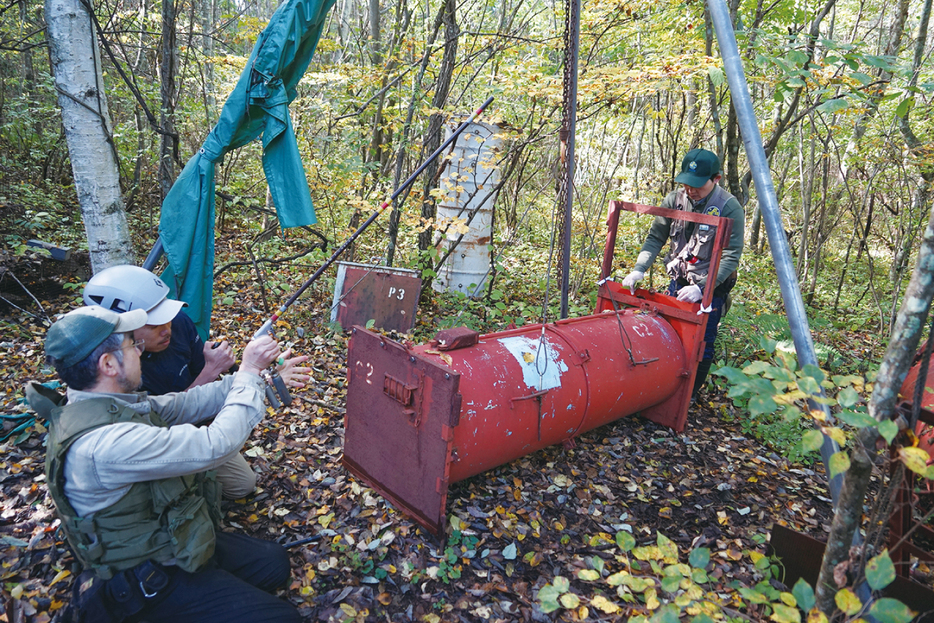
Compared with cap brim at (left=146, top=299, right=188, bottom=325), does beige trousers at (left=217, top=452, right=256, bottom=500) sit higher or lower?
lower

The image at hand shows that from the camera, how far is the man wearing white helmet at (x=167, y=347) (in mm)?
2467

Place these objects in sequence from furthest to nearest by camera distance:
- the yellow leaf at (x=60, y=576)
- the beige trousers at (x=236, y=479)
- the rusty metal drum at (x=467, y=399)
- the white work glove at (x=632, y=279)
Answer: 1. the white work glove at (x=632, y=279)
2. the beige trousers at (x=236, y=479)
3. the rusty metal drum at (x=467, y=399)
4. the yellow leaf at (x=60, y=576)

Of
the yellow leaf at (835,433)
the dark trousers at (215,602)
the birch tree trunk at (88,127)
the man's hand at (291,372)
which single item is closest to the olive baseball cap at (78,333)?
the man's hand at (291,372)

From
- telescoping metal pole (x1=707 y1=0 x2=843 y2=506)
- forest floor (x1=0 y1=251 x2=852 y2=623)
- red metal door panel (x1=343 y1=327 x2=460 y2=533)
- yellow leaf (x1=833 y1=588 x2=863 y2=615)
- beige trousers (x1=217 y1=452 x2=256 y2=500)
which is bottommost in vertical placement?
forest floor (x1=0 y1=251 x2=852 y2=623)

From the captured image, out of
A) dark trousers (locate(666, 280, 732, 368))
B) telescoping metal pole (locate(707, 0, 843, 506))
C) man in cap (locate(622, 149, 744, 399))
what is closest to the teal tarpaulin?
telescoping metal pole (locate(707, 0, 843, 506))

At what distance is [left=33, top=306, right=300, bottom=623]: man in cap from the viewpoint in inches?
77.6

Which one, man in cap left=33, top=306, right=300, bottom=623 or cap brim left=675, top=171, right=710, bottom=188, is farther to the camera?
cap brim left=675, top=171, right=710, bottom=188

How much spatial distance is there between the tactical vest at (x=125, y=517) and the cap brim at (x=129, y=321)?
282mm

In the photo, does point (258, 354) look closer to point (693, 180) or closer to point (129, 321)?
point (129, 321)

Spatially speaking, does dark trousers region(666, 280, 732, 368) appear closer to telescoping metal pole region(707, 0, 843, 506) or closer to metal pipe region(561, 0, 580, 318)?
metal pipe region(561, 0, 580, 318)

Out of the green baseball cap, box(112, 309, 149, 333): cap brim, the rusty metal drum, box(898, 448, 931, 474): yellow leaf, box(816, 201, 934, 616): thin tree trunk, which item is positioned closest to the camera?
box(898, 448, 931, 474): yellow leaf

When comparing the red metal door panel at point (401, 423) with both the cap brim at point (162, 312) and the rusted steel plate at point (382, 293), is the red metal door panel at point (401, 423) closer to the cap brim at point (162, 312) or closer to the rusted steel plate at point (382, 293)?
the cap brim at point (162, 312)

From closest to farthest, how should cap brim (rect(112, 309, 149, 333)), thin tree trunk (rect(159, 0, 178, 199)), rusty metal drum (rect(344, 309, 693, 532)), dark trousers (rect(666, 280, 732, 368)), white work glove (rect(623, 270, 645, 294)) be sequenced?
cap brim (rect(112, 309, 149, 333)) < rusty metal drum (rect(344, 309, 693, 532)) < white work glove (rect(623, 270, 645, 294)) < dark trousers (rect(666, 280, 732, 368)) < thin tree trunk (rect(159, 0, 178, 199))

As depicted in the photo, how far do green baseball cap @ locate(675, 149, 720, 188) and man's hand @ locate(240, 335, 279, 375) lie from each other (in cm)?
347
